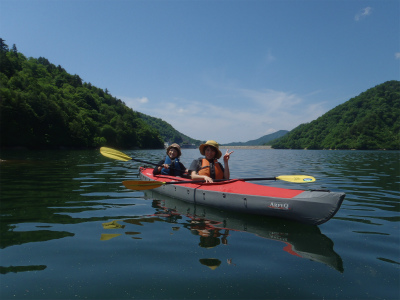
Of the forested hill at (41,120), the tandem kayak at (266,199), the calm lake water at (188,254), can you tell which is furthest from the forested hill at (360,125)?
the calm lake water at (188,254)

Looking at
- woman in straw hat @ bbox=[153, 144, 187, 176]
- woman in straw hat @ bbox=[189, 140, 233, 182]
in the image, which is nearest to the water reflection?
woman in straw hat @ bbox=[189, 140, 233, 182]

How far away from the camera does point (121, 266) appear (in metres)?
3.46

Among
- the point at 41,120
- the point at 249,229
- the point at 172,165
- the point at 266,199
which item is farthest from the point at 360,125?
the point at 249,229

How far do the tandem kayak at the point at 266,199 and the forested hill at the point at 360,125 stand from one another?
384 feet

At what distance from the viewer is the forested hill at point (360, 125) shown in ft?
359

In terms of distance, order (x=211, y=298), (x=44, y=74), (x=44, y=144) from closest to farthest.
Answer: (x=211, y=298) → (x=44, y=144) → (x=44, y=74)

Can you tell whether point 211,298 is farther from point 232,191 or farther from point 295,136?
point 295,136

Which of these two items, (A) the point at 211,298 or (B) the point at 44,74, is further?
(B) the point at 44,74

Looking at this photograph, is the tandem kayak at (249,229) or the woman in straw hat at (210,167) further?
the woman in straw hat at (210,167)

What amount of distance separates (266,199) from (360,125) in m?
137

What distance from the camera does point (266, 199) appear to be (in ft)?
17.7

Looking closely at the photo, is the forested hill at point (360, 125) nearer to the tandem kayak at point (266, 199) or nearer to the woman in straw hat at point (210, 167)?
the woman in straw hat at point (210, 167)

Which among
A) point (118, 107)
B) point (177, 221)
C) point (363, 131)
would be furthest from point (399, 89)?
point (177, 221)

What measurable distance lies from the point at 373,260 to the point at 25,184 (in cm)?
1080
